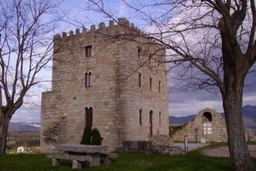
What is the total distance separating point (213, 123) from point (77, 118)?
49.0 ft

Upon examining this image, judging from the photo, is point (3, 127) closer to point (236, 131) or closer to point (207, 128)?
point (236, 131)

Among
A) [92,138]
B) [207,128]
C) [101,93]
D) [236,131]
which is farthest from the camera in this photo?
[207,128]

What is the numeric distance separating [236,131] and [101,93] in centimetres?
1295

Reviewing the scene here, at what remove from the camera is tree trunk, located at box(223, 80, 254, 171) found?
9078 millimetres

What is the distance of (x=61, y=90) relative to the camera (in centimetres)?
2328

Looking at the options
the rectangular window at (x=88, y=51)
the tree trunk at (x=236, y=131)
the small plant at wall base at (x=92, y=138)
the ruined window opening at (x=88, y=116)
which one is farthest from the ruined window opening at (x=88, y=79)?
the tree trunk at (x=236, y=131)

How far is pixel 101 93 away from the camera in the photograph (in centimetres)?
2112

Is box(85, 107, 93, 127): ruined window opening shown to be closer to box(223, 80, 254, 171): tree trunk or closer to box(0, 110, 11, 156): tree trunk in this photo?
box(0, 110, 11, 156): tree trunk

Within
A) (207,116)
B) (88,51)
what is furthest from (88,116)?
(207,116)

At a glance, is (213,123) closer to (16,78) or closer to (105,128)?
(105,128)

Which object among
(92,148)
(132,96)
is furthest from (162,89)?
(92,148)

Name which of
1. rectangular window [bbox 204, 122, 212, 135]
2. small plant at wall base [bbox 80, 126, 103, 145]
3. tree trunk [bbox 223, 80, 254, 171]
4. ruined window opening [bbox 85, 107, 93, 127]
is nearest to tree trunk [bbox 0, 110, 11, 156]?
small plant at wall base [bbox 80, 126, 103, 145]

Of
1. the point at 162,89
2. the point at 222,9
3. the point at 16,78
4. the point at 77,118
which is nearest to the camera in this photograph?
the point at 222,9

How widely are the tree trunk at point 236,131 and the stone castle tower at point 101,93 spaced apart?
1037 centimetres
